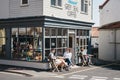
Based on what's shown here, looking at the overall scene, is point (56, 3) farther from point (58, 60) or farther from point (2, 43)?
point (2, 43)

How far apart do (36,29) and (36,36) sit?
1.64 feet

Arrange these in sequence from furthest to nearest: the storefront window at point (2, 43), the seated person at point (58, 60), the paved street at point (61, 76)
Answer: the storefront window at point (2, 43) → the seated person at point (58, 60) → the paved street at point (61, 76)

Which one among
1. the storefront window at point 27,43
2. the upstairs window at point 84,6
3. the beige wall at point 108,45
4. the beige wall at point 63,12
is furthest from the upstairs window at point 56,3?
the beige wall at point 108,45

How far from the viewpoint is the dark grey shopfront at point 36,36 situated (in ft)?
72.8

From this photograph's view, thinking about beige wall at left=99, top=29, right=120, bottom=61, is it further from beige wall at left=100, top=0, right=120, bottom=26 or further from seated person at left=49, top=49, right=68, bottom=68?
seated person at left=49, top=49, right=68, bottom=68

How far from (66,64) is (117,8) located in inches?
468

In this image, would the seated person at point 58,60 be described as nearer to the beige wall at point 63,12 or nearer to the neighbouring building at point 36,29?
the neighbouring building at point 36,29

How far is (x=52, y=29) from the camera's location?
907 inches

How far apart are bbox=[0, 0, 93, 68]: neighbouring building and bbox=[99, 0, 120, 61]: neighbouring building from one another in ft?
18.6

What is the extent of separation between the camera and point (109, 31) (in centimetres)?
3142

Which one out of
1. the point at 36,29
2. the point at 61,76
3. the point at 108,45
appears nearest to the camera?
the point at 61,76

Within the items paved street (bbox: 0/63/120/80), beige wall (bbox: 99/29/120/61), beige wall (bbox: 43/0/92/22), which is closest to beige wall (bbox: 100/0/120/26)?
beige wall (bbox: 99/29/120/61)

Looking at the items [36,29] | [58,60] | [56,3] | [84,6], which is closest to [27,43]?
[36,29]

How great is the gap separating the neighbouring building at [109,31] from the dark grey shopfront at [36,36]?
580 cm
